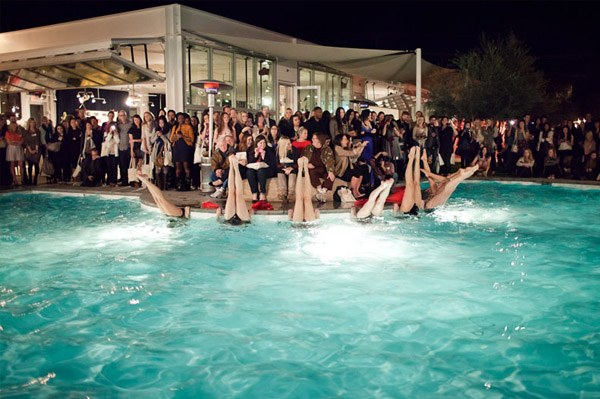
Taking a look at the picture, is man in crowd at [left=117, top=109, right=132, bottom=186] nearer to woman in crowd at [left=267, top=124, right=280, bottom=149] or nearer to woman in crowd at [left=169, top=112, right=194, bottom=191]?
woman in crowd at [left=169, top=112, right=194, bottom=191]

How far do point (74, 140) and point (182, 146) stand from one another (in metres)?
4.33

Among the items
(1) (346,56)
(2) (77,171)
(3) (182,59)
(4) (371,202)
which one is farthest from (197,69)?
(4) (371,202)

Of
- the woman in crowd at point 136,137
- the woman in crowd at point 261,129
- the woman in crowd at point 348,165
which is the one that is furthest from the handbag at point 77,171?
the woman in crowd at point 348,165

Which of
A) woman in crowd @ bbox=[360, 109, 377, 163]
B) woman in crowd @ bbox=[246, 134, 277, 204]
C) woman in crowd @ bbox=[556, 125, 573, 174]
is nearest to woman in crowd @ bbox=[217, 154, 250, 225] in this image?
woman in crowd @ bbox=[246, 134, 277, 204]

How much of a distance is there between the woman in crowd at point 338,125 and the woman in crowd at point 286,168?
5.75 ft

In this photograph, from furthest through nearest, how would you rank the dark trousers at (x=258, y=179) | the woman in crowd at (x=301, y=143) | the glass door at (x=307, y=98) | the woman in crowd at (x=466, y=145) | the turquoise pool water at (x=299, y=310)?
1. the glass door at (x=307, y=98)
2. the woman in crowd at (x=466, y=145)
3. the dark trousers at (x=258, y=179)
4. the woman in crowd at (x=301, y=143)
5. the turquoise pool water at (x=299, y=310)

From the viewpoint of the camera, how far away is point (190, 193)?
12.6 m

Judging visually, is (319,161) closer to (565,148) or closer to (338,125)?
(338,125)

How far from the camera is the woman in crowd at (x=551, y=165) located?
16.2 meters

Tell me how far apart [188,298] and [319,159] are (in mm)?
5591

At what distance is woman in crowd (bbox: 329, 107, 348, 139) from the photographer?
13.1 metres

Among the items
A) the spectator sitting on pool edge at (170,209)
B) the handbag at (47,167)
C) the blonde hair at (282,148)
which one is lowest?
the spectator sitting on pool edge at (170,209)

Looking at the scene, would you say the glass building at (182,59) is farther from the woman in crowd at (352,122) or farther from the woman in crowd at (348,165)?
the woman in crowd at (348,165)

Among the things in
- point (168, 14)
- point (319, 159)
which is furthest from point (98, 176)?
point (319, 159)
